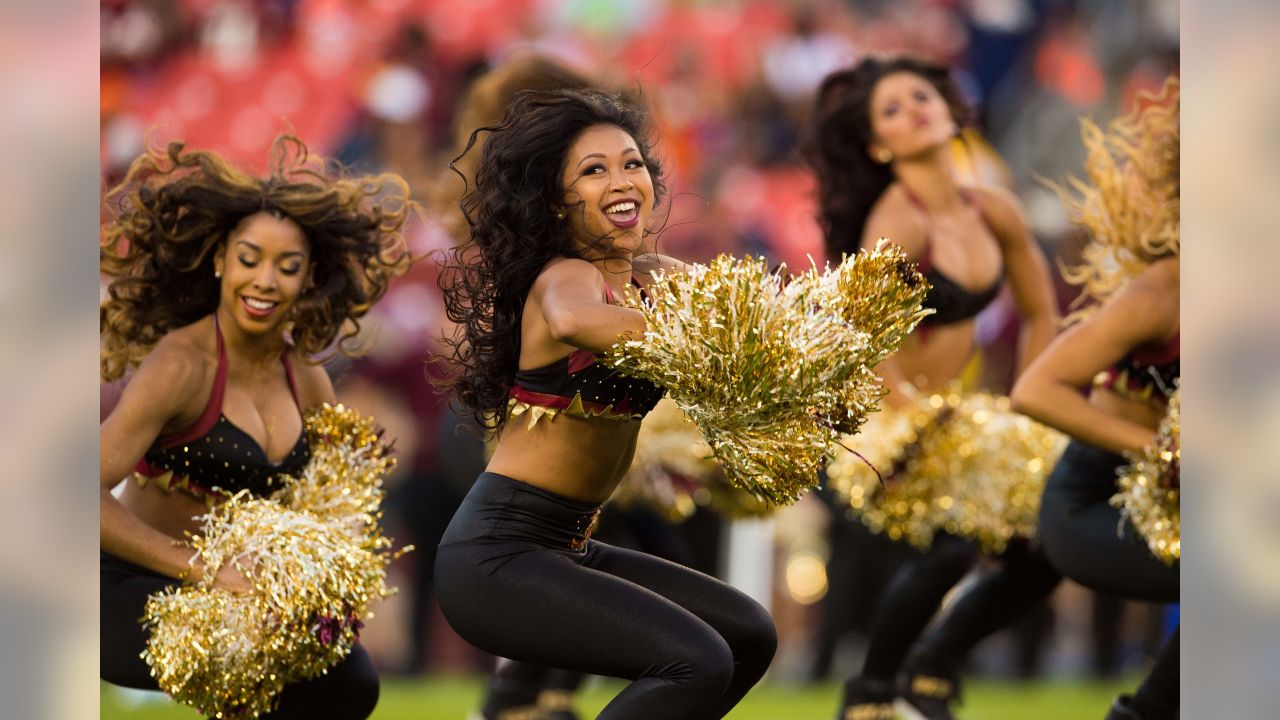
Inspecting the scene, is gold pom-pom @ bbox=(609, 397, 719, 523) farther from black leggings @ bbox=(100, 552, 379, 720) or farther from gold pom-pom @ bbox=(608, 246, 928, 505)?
gold pom-pom @ bbox=(608, 246, 928, 505)

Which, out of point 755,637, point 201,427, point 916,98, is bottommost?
point 755,637

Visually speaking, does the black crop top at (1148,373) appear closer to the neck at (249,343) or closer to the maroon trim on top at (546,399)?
the maroon trim on top at (546,399)

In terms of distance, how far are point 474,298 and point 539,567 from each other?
608mm

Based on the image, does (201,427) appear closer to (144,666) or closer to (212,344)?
(212,344)

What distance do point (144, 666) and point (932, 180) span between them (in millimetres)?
3146

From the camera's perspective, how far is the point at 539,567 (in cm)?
331

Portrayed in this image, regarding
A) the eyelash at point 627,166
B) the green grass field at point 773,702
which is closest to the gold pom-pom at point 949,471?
the green grass field at point 773,702

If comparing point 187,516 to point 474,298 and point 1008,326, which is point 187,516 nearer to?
point 474,298

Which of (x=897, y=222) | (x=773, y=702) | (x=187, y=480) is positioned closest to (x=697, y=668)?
(x=187, y=480)

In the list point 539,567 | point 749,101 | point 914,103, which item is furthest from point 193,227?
point 749,101

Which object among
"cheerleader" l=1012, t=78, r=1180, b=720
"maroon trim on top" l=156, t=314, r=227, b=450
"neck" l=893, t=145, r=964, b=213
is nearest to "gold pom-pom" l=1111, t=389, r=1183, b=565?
"cheerleader" l=1012, t=78, r=1180, b=720

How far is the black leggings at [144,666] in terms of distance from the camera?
3844mm

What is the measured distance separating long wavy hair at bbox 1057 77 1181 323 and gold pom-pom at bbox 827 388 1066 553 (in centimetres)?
73

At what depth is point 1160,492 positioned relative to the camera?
4.01 metres
